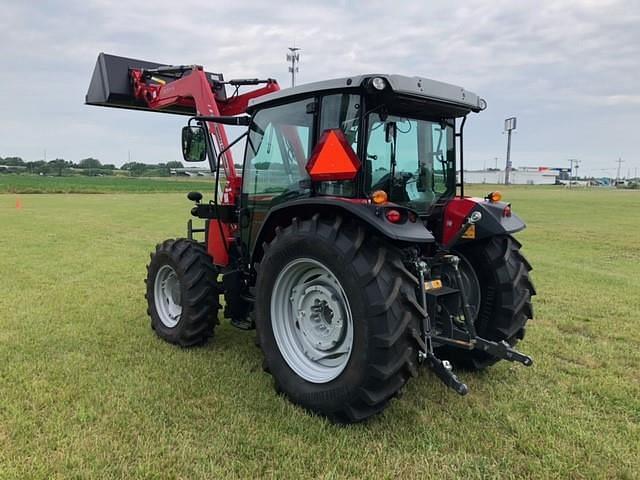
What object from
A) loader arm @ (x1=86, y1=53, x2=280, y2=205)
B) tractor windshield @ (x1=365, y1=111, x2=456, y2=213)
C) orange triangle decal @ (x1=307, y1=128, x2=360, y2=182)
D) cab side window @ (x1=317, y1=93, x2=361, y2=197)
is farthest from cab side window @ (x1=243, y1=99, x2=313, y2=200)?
loader arm @ (x1=86, y1=53, x2=280, y2=205)

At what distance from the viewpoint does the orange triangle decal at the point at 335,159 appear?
3615 millimetres

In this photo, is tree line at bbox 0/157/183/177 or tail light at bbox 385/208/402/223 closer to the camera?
tail light at bbox 385/208/402/223

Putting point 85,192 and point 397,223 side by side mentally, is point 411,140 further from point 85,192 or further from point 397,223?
point 85,192

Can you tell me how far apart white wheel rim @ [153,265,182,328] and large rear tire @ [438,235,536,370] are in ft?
9.48

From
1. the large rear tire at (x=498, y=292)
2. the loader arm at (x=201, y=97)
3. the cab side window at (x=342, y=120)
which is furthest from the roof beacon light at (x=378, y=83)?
the loader arm at (x=201, y=97)

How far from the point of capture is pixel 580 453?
3.16m

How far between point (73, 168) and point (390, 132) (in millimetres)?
100670

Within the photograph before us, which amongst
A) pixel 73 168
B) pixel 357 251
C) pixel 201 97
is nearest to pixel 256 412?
pixel 357 251

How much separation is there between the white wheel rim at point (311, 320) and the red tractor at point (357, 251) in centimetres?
1

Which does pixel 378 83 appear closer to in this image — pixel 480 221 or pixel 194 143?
pixel 480 221

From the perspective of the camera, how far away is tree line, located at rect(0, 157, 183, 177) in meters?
83.2

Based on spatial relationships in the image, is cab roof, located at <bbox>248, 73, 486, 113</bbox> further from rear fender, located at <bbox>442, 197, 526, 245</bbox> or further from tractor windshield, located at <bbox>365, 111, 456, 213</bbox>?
rear fender, located at <bbox>442, 197, 526, 245</bbox>

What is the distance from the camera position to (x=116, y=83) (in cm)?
634

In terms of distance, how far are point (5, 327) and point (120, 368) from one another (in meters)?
1.96
